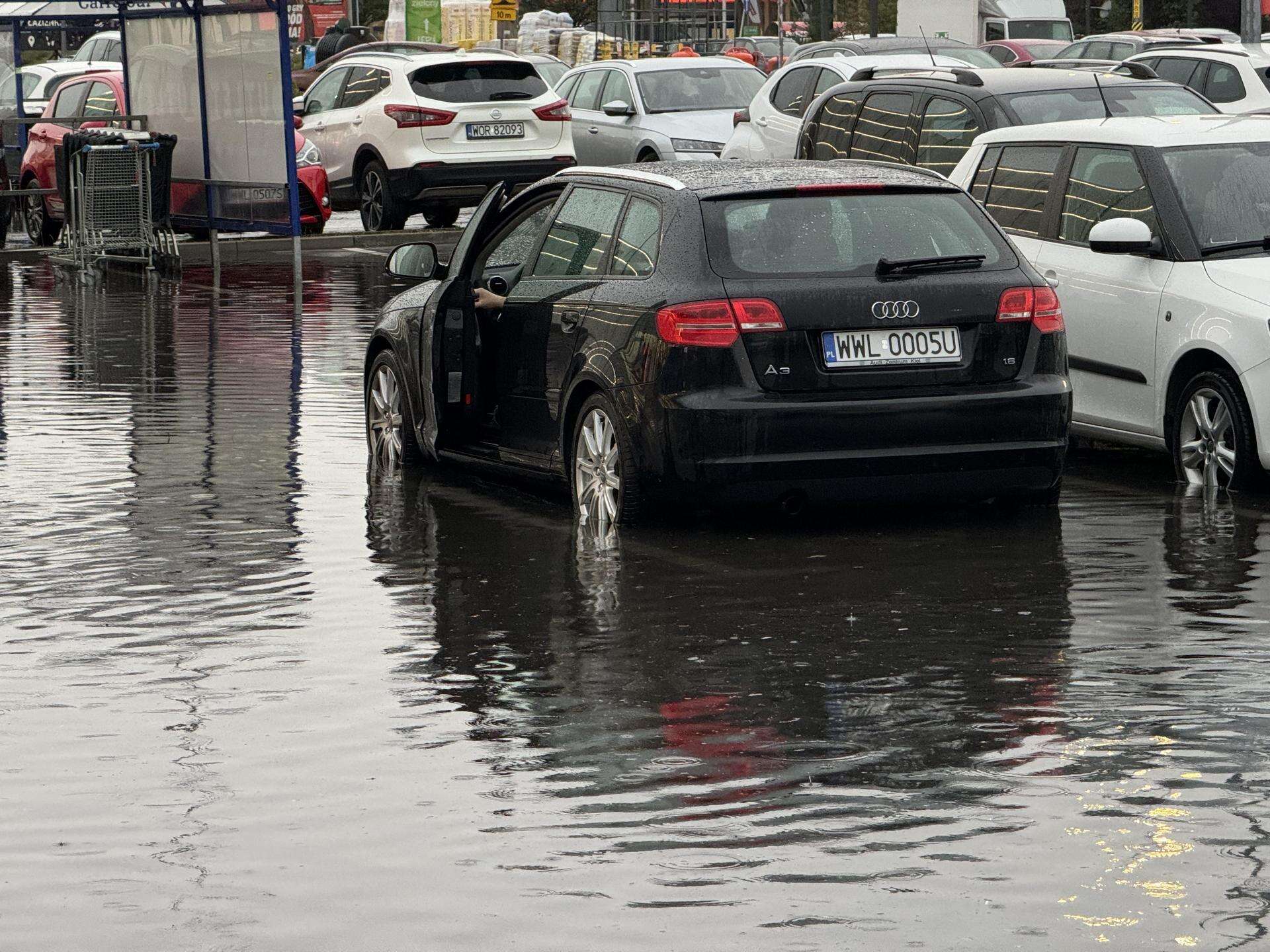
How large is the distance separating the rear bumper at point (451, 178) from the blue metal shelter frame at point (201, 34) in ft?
9.63

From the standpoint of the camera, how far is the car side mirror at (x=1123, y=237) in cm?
971

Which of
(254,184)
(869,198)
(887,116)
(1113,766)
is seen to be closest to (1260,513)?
(869,198)

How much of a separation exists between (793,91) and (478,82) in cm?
445

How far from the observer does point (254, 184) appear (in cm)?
2052

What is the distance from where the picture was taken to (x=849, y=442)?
27.0 feet

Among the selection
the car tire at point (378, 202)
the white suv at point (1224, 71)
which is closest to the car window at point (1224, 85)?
the white suv at point (1224, 71)

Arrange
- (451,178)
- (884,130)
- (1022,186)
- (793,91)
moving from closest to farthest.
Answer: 1. (1022,186)
2. (884,130)
3. (793,91)
4. (451,178)

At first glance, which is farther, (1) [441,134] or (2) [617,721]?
(1) [441,134]

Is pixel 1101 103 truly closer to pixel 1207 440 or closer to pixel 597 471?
pixel 1207 440

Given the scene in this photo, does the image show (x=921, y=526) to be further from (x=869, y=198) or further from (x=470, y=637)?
(x=470, y=637)

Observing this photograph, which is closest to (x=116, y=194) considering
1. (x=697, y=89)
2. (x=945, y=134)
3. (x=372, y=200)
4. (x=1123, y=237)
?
(x=372, y=200)

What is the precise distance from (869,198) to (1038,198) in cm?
250

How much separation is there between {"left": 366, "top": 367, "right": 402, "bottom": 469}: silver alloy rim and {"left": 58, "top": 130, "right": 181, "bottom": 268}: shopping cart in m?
10.6

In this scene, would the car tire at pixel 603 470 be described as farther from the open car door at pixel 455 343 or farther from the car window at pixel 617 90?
the car window at pixel 617 90
